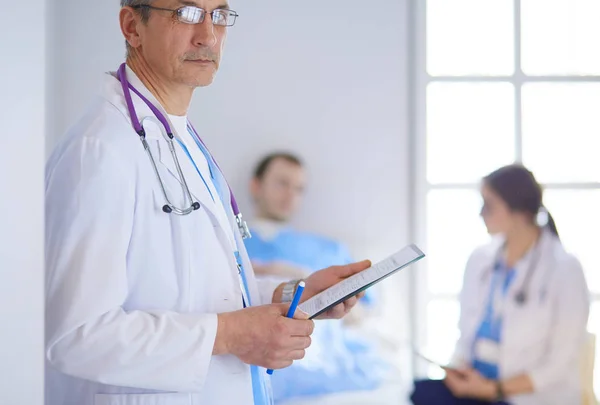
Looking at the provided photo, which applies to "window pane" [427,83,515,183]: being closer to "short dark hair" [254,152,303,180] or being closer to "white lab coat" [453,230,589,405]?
"short dark hair" [254,152,303,180]

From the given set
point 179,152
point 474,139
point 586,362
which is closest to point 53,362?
point 179,152

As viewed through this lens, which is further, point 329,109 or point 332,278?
point 329,109

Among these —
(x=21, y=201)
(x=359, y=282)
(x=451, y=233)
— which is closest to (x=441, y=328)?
(x=451, y=233)

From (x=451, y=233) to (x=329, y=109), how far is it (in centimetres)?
70

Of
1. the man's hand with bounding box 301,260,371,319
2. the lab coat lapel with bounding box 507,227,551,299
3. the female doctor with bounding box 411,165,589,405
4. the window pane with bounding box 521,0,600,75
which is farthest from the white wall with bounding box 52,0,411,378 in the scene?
the man's hand with bounding box 301,260,371,319

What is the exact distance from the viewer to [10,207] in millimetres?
569

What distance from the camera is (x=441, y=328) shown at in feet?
9.94

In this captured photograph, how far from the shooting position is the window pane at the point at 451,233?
118 inches

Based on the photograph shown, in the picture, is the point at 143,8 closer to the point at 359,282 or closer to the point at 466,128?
the point at 359,282

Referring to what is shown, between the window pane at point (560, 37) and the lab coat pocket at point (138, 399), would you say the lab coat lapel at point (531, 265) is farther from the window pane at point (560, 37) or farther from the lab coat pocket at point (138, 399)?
the lab coat pocket at point (138, 399)

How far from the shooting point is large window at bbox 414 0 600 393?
9.77ft

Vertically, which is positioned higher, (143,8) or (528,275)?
(143,8)

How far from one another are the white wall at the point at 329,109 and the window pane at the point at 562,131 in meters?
0.51

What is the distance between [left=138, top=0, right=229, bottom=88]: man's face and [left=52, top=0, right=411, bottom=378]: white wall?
6.19 ft
